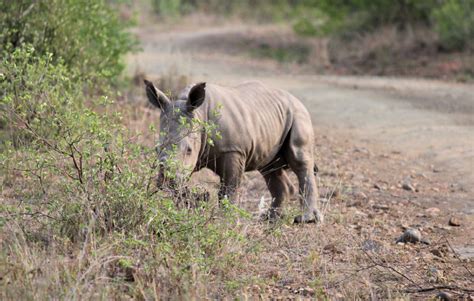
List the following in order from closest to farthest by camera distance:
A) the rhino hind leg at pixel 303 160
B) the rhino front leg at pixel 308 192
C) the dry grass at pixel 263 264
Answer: the dry grass at pixel 263 264 < the rhino front leg at pixel 308 192 < the rhino hind leg at pixel 303 160

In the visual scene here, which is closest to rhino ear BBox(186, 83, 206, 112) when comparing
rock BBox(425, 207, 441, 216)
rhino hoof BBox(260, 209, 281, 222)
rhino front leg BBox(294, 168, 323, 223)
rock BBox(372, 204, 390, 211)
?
rhino hoof BBox(260, 209, 281, 222)

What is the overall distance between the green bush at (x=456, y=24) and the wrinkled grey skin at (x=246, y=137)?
1305 centimetres

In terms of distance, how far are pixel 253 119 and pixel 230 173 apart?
62 cm

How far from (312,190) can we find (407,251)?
1.32m

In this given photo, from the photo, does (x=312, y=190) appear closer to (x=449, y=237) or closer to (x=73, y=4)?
(x=449, y=237)

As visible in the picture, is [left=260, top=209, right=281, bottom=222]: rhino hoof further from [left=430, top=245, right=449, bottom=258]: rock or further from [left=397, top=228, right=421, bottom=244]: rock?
[left=430, top=245, right=449, bottom=258]: rock

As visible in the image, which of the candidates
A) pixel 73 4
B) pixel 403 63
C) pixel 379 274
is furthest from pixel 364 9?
pixel 379 274

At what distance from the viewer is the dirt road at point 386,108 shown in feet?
38.1

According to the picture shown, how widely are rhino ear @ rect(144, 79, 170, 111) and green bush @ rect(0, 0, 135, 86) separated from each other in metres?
3.05

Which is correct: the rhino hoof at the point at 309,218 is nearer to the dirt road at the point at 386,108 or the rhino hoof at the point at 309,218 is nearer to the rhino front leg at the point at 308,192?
the rhino front leg at the point at 308,192

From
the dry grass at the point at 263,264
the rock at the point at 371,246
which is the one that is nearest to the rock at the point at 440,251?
the dry grass at the point at 263,264

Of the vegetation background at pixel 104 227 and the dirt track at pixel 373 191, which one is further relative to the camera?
the dirt track at pixel 373 191

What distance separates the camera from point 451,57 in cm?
2048

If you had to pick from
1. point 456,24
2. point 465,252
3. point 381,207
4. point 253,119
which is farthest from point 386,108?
point 465,252
